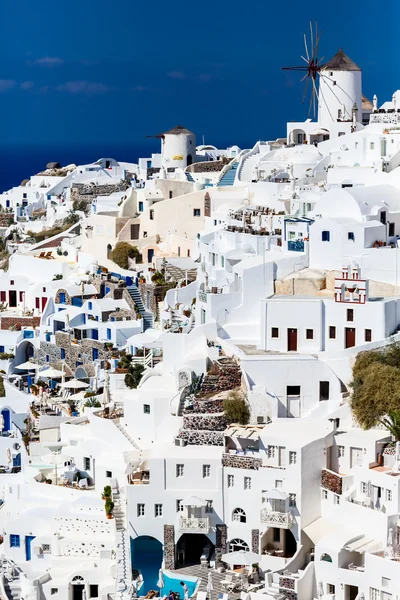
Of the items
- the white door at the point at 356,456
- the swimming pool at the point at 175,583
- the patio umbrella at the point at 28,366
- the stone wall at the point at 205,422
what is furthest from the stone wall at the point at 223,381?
the patio umbrella at the point at 28,366

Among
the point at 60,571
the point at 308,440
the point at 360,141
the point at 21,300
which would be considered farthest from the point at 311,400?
the point at 21,300

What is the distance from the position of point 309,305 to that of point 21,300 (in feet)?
54.4

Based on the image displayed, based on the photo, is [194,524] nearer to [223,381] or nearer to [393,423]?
[223,381]

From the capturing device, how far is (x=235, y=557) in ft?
105

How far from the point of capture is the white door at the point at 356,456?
108ft

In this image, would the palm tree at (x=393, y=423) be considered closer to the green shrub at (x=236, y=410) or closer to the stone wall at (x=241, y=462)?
the stone wall at (x=241, y=462)

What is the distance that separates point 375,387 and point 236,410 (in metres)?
3.18

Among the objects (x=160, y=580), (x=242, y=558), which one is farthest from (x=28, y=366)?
(x=242, y=558)

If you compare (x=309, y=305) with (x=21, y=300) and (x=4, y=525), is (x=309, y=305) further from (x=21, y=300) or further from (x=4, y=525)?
(x=21, y=300)

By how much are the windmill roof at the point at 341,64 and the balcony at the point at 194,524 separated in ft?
81.3

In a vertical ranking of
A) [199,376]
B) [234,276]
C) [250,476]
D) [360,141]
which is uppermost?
[360,141]

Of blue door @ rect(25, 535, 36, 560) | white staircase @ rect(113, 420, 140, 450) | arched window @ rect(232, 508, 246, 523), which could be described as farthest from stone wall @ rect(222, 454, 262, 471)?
blue door @ rect(25, 535, 36, 560)

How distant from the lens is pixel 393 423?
32.7 metres

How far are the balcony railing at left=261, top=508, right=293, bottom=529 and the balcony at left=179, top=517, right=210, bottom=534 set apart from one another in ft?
4.46
